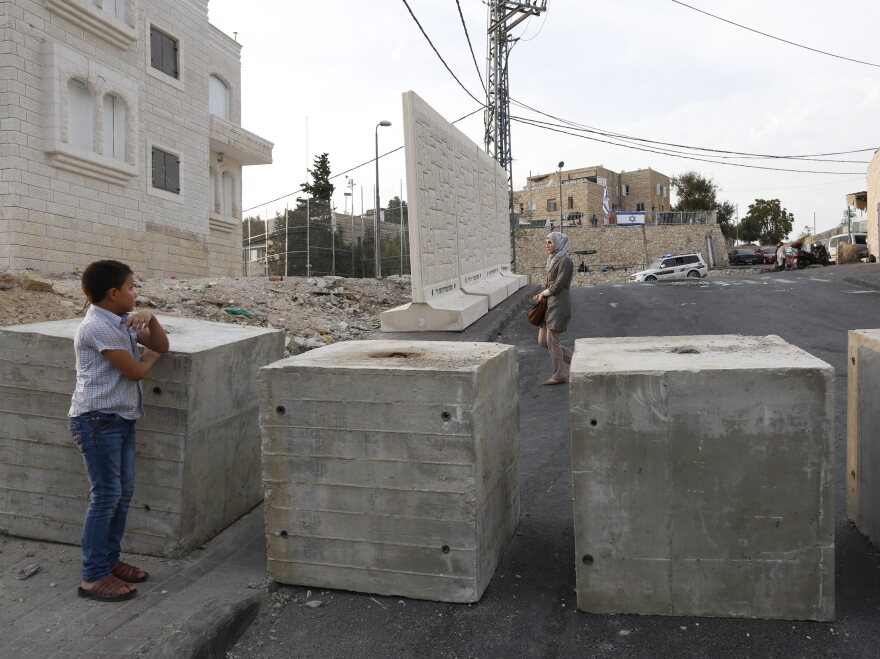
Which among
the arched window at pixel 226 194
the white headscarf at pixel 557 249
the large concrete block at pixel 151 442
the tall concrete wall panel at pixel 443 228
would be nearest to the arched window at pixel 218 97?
the arched window at pixel 226 194

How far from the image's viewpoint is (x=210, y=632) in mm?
2719

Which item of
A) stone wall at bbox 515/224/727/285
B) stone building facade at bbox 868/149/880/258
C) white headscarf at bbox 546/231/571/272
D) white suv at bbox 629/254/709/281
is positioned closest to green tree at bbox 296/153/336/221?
stone wall at bbox 515/224/727/285

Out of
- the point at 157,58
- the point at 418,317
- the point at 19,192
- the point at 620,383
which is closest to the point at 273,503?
the point at 620,383

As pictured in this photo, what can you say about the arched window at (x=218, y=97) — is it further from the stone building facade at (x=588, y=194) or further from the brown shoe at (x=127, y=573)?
the stone building facade at (x=588, y=194)

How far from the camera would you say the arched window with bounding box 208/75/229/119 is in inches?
775

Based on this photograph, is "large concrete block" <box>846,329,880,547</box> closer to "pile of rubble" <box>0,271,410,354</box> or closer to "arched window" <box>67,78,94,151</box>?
"pile of rubble" <box>0,271,410,354</box>

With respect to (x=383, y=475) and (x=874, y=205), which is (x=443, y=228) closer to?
(x=383, y=475)

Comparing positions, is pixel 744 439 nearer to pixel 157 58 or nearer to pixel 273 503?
pixel 273 503

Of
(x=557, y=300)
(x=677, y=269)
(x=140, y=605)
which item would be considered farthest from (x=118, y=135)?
(x=677, y=269)

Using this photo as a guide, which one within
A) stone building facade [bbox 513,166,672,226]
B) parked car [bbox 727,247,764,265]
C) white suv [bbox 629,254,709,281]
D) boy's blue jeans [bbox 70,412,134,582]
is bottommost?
boy's blue jeans [bbox 70,412,134,582]

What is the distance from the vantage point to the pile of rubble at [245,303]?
9.21 meters

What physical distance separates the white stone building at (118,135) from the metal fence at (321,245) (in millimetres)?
3085

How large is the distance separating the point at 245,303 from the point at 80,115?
237 inches

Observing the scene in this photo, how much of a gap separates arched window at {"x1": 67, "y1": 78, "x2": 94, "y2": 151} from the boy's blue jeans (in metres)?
12.1
